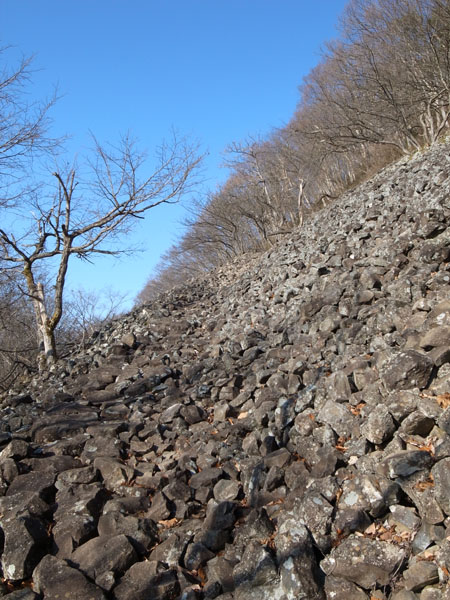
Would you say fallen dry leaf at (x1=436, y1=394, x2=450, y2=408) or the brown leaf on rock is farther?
the brown leaf on rock

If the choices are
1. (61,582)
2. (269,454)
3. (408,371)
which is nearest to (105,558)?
(61,582)

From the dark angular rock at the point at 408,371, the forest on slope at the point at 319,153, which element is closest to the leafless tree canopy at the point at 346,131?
the forest on slope at the point at 319,153

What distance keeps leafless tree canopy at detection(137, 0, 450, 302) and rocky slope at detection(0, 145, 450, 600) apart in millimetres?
8545

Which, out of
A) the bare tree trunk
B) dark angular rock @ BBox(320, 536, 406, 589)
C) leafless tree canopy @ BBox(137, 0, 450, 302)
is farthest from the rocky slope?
leafless tree canopy @ BBox(137, 0, 450, 302)

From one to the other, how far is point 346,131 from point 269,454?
15.6m

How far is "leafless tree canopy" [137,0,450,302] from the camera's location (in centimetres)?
1470

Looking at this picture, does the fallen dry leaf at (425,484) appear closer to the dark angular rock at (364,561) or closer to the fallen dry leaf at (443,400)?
the dark angular rock at (364,561)

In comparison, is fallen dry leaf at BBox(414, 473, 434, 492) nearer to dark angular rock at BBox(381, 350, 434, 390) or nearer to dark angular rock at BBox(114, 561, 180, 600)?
dark angular rock at BBox(381, 350, 434, 390)

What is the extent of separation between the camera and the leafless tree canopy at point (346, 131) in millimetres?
14703

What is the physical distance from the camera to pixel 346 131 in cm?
1738

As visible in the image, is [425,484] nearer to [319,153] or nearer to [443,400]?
[443,400]

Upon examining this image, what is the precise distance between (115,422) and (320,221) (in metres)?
8.54

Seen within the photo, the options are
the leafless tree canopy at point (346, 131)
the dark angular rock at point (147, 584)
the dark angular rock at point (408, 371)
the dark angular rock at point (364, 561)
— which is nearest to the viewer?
the dark angular rock at point (364, 561)

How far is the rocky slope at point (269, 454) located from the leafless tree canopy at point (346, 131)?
8545 millimetres
